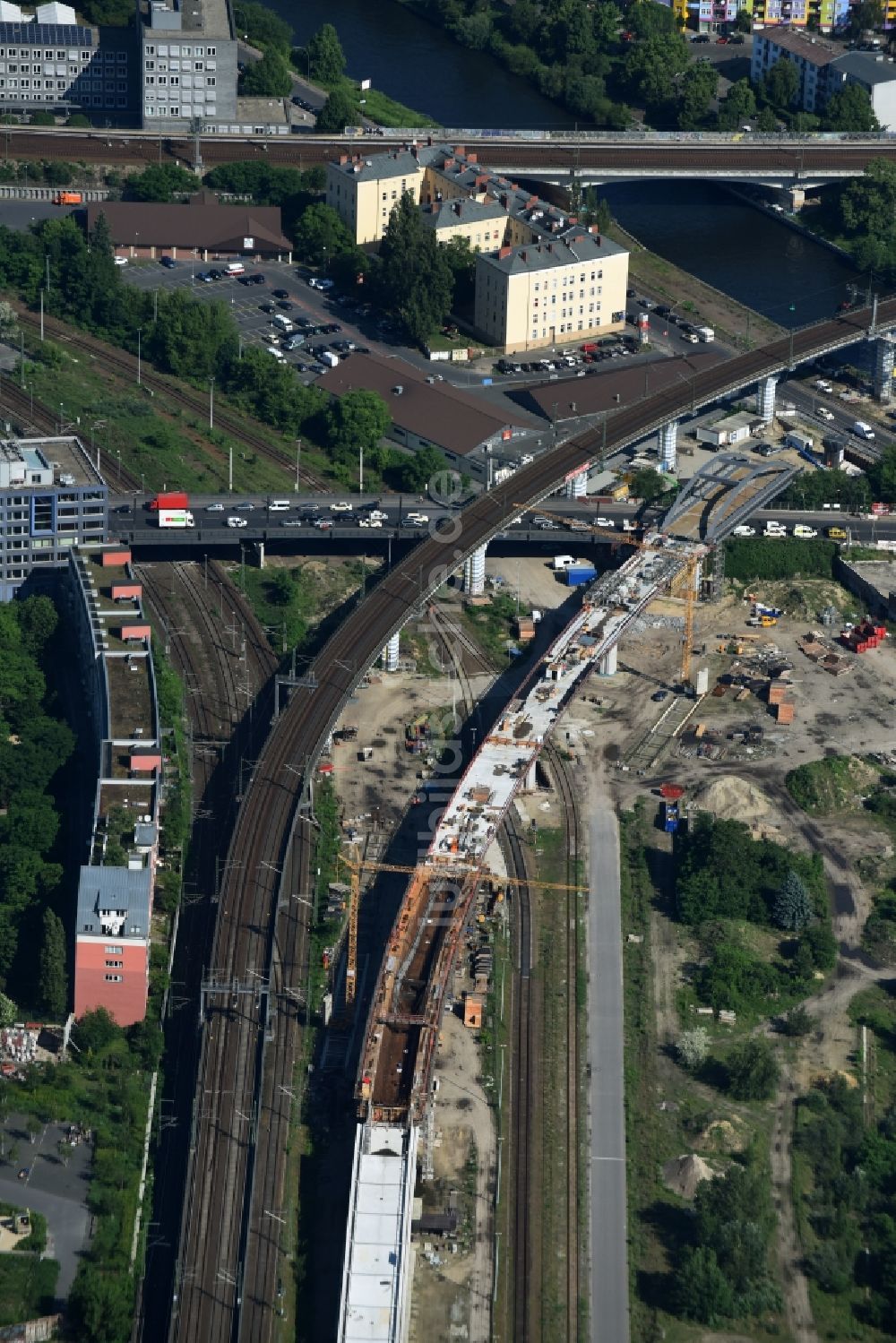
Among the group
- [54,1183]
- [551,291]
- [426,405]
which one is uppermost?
[551,291]

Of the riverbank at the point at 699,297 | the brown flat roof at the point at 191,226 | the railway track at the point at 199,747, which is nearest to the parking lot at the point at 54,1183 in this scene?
the railway track at the point at 199,747

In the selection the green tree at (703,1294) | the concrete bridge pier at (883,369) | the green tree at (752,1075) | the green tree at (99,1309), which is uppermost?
the concrete bridge pier at (883,369)

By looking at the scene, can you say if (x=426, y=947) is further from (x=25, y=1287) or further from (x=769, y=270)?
(x=769, y=270)

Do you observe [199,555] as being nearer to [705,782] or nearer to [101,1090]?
[705,782]

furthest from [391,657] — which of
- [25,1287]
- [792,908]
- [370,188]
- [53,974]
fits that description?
[370,188]

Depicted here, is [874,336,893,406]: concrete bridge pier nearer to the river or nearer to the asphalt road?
the river

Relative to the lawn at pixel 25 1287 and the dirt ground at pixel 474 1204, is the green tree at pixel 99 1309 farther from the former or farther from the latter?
the dirt ground at pixel 474 1204
